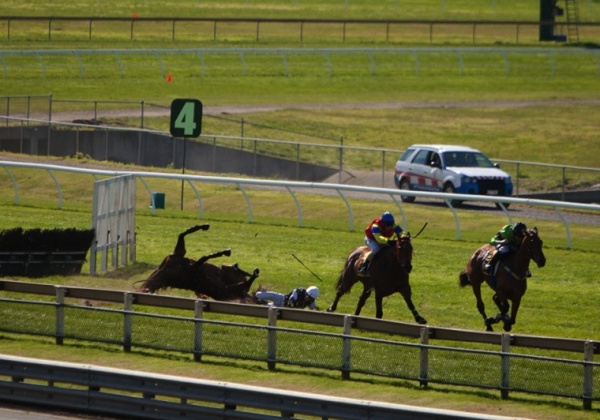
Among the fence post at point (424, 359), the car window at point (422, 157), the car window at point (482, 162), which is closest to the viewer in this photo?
the fence post at point (424, 359)

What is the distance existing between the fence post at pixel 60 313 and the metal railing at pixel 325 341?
0.5 inches

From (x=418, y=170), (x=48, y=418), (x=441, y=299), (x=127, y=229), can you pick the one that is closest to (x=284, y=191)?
(x=418, y=170)

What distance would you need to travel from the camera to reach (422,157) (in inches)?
1419

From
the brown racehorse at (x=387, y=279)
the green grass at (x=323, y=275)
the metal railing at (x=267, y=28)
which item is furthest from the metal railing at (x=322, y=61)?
the brown racehorse at (x=387, y=279)

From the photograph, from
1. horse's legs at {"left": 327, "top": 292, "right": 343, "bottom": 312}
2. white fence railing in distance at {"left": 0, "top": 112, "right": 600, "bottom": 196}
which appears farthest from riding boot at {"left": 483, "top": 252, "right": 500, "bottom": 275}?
white fence railing in distance at {"left": 0, "top": 112, "right": 600, "bottom": 196}

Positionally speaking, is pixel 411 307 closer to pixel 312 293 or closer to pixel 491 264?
pixel 491 264

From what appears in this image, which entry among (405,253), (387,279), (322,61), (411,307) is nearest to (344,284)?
(387,279)

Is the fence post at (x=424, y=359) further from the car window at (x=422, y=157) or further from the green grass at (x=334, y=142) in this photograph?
the car window at (x=422, y=157)

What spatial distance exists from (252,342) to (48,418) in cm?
295

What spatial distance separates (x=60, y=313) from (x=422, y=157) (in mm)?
20354

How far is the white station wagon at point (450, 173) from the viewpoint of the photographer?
34.8 meters

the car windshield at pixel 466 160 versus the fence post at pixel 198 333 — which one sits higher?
the car windshield at pixel 466 160

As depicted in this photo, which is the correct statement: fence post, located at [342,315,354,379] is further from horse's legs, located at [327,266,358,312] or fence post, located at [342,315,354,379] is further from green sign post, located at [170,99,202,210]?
green sign post, located at [170,99,202,210]

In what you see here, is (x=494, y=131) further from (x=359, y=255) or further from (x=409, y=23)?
(x=359, y=255)
